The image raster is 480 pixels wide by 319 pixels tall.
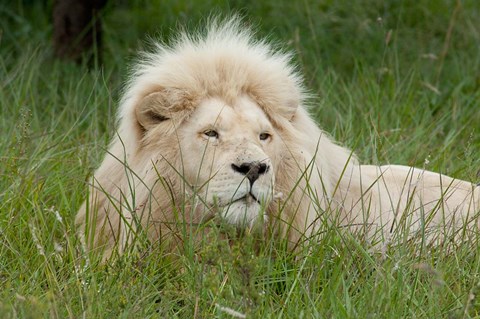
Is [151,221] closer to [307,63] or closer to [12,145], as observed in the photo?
[12,145]

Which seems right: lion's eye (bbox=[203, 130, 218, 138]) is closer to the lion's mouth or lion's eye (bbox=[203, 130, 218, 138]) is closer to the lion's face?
the lion's face

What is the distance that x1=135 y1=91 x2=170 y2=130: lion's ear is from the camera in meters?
4.66

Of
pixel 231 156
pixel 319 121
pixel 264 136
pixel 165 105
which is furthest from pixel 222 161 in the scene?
pixel 319 121

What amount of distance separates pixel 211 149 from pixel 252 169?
0.30m

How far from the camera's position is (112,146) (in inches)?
201

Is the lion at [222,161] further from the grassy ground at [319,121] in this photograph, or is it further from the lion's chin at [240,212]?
the grassy ground at [319,121]

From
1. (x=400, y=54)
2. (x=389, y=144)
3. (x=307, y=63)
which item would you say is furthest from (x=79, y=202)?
(x=400, y=54)

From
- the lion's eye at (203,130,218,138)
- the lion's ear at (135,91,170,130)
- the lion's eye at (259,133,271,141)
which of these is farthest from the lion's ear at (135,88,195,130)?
the lion's eye at (259,133,271,141)

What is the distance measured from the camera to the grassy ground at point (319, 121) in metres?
3.92

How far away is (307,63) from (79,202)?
119 inches

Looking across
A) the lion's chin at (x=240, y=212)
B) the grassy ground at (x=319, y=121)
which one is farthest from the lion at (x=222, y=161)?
the grassy ground at (x=319, y=121)

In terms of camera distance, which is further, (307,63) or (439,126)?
(307,63)

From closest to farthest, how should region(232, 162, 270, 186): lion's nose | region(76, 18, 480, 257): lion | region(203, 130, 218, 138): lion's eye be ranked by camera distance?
region(232, 162, 270, 186): lion's nose
region(76, 18, 480, 257): lion
region(203, 130, 218, 138): lion's eye

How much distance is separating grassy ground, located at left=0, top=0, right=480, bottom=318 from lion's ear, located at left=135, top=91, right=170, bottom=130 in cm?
32
